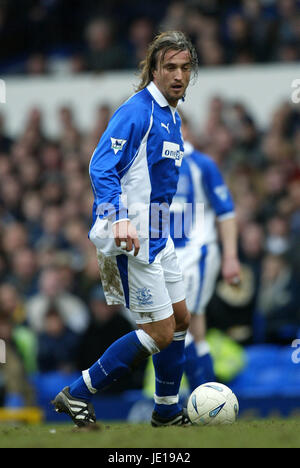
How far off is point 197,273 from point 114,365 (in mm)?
2023

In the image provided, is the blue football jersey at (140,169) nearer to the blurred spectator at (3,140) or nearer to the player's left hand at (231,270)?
the player's left hand at (231,270)

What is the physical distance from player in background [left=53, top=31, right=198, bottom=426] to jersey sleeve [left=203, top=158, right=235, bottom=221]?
172 centimetres

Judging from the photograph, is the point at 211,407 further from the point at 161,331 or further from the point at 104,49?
the point at 104,49

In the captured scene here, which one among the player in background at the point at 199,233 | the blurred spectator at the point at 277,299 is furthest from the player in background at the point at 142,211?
the blurred spectator at the point at 277,299

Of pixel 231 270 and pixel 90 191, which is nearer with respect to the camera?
pixel 231 270

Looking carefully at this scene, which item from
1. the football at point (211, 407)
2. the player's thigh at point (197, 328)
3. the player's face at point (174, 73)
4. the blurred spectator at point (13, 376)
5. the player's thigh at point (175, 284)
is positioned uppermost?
the player's face at point (174, 73)

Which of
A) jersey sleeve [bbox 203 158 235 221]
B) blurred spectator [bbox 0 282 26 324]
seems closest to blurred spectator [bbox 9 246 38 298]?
blurred spectator [bbox 0 282 26 324]

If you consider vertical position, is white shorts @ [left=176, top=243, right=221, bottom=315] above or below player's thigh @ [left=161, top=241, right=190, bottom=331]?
below

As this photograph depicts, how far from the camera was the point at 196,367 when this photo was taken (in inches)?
258

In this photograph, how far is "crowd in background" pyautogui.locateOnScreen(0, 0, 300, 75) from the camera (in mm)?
11133

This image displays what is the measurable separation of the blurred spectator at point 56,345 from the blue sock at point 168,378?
392 centimetres

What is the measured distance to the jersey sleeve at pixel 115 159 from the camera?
4648 mm

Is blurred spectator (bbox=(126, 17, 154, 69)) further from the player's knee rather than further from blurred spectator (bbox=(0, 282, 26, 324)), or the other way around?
the player's knee

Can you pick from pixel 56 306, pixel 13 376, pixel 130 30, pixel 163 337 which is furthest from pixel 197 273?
pixel 130 30
